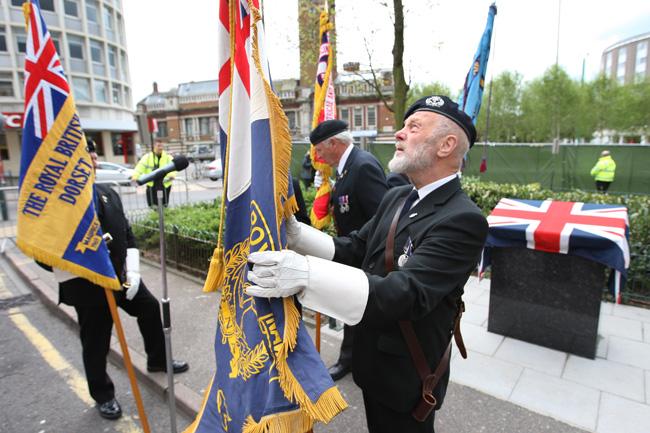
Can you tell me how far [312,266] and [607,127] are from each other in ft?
164

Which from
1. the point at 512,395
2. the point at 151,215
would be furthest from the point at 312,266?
the point at 151,215

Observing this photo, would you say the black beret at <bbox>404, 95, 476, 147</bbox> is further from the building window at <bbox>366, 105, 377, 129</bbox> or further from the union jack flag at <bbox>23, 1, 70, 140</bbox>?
the building window at <bbox>366, 105, 377, 129</bbox>

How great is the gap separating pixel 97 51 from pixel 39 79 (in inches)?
1665

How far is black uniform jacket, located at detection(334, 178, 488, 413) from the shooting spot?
4.77 feet

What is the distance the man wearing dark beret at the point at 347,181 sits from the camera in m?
3.38

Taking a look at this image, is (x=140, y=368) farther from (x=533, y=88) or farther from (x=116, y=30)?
(x=533, y=88)

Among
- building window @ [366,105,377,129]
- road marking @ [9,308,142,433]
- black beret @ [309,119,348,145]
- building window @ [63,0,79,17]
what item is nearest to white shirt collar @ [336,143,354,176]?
black beret @ [309,119,348,145]

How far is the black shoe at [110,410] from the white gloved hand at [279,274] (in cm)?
271

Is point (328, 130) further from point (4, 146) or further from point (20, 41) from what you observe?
point (20, 41)

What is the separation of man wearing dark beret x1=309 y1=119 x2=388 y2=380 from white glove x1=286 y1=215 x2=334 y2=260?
1377mm

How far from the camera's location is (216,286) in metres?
1.98

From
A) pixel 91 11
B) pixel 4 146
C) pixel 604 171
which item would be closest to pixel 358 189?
pixel 604 171

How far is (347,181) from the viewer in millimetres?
3451

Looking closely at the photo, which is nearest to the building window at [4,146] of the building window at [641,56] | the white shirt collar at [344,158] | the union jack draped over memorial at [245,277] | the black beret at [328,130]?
the black beret at [328,130]
